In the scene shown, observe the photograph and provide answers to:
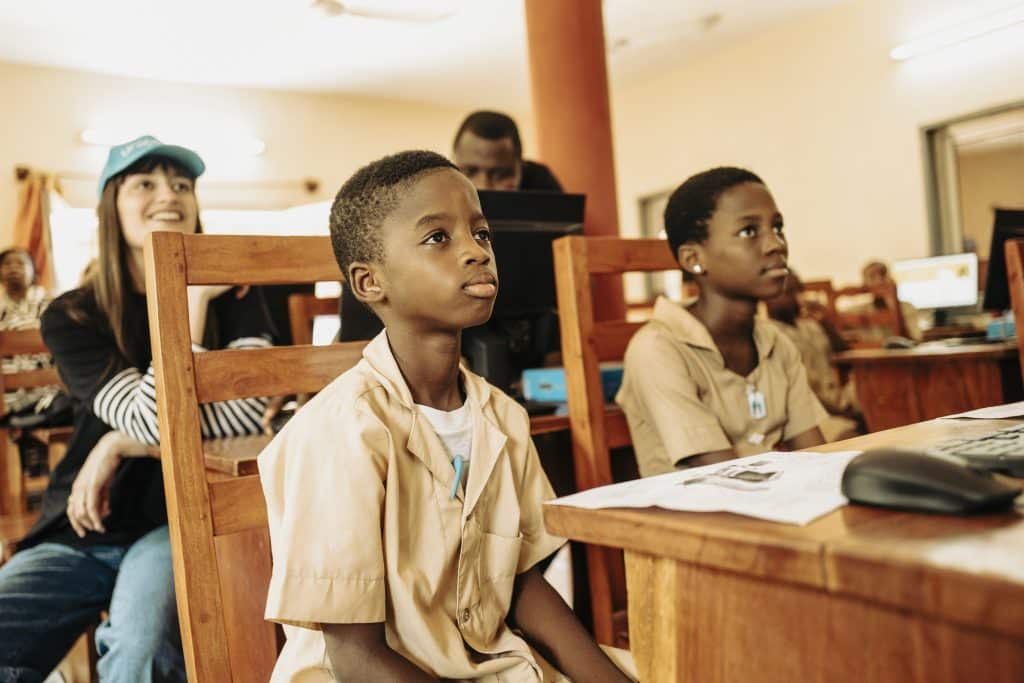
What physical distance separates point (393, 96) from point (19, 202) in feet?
10.7

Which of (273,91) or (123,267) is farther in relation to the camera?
(273,91)

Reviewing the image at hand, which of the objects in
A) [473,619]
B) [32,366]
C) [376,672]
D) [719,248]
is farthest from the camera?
A: [32,366]

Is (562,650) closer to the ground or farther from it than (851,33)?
closer to the ground

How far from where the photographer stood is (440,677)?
37.9 inches

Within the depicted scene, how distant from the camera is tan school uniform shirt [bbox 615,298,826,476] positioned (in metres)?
1.38

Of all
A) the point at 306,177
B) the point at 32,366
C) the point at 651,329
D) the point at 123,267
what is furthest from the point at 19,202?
the point at 651,329

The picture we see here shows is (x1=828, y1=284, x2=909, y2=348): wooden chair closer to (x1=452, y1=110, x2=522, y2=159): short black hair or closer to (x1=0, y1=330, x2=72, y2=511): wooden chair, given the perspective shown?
(x1=452, y1=110, x2=522, y2=159): short black hair

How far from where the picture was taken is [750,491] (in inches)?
24.3

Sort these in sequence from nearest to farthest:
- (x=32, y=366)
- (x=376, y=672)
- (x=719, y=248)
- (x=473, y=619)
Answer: (x=376, y=672) → (x=473, y=619) → (x=719, y=248) → (x=32, y=366)

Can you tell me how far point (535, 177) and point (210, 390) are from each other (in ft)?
6.24

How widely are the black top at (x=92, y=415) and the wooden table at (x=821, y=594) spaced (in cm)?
109

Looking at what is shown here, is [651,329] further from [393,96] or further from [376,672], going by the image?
[393,96]

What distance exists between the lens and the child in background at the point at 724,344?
1.44 m

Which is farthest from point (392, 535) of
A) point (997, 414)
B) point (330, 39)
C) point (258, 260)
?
point (330, 39)
